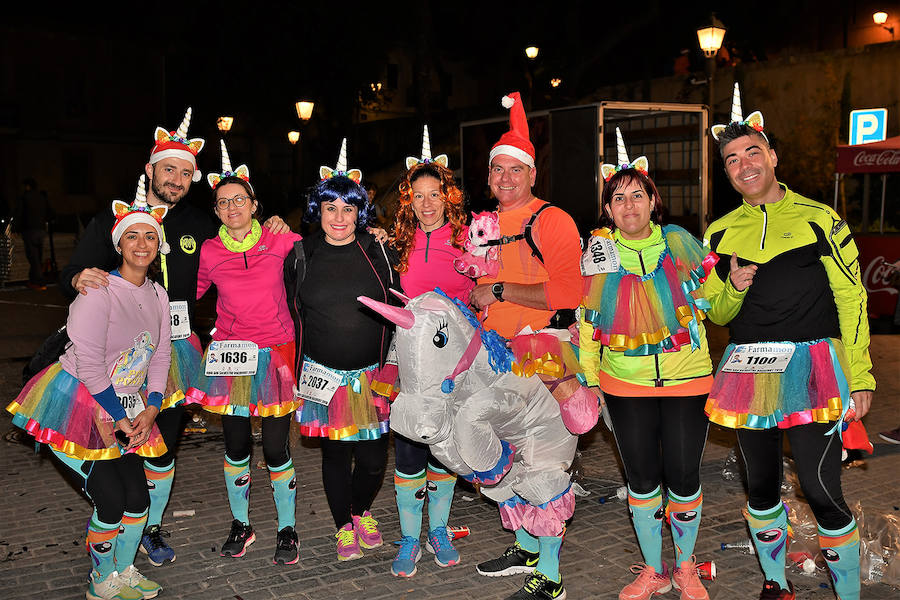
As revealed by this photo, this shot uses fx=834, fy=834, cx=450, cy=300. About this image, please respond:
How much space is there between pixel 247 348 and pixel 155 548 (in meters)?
1.28

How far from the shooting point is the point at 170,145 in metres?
4.80

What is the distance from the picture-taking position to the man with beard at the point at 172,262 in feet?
14.8

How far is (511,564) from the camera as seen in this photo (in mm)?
4555

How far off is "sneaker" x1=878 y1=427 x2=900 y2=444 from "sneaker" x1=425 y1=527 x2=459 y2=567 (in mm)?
4169

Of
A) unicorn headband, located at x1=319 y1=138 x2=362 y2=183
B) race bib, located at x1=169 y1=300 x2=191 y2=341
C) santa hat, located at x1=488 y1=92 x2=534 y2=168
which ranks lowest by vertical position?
race bib, located at x1=169 y1=300 x2=191 y2=341

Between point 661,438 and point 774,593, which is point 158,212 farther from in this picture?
point 774,593

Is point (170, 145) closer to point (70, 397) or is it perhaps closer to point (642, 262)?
point (70, 397)

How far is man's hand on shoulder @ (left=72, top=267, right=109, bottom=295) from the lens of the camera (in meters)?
3.98

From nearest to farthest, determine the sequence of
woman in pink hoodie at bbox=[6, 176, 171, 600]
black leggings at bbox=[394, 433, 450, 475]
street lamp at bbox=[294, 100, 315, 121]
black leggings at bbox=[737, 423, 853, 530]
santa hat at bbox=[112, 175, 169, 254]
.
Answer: black leggings at bbox=[737, 423, 853, 530] → woman in pink hoodie at bbox=[6, 176, 171, 600] → santa hat at bbox=[112, 175, 169, 254] → black leggings at bbox=[394, 433, 450, 475] → street lamp at bbox=[294, 100, 315, 121]

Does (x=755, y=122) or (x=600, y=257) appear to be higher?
(x=755, y=122)

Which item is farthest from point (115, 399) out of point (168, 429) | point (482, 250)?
point (482, 250)

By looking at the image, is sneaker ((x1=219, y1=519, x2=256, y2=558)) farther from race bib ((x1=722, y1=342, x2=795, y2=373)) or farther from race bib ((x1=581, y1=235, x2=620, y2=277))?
race bib ((x1=722, y1=342, x2=795, y2=373))

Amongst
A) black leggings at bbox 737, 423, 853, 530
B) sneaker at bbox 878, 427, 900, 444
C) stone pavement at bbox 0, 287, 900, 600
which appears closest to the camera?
black leggings at bbox 737, 423, 853, 530

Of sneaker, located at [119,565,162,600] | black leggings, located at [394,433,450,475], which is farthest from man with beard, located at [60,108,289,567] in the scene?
black leggings, located at [394,433,450,475]
